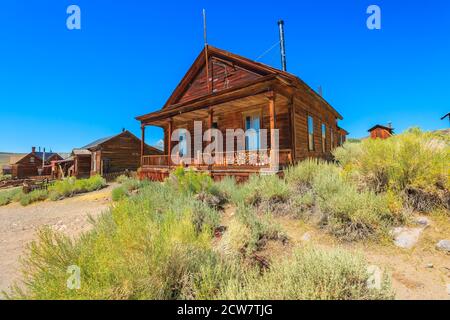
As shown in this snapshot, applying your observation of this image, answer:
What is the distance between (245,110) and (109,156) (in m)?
17.8

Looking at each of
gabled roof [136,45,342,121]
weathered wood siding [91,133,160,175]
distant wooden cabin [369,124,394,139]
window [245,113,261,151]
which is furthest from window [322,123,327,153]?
weathered wood siding [91,133,160,175]

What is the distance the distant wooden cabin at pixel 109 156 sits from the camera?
890 inches

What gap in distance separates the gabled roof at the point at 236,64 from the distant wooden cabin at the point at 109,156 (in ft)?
36.6

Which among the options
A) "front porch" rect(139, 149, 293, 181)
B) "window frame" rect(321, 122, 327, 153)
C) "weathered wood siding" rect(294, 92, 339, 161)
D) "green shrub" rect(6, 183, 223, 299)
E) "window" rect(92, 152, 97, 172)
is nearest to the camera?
"green shrub" rect(6, 183, 223, 299)

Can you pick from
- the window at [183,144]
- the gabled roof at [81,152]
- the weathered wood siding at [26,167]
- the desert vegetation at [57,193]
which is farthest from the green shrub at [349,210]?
the weathered wood siding at [26,167]

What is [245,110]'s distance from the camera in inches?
448

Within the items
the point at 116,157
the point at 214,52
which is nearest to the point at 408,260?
the point at 214,52

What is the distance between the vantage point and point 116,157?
23594 millimetres

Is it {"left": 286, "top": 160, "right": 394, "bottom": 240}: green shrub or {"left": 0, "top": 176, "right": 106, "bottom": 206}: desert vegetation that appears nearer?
{"left": 286, "top": 160, "right": 394, "bottom": 240}: green shrub

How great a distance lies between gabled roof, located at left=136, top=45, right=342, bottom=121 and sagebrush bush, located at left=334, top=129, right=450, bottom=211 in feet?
14.4

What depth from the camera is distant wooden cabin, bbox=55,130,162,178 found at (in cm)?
2259

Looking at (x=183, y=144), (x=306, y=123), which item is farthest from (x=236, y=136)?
(x=183, y=144)

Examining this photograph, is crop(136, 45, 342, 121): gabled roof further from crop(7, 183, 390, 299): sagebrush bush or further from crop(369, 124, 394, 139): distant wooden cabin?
crop(369, 124, 394, 139): distant wooden cabin

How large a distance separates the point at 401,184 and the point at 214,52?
1163cm
